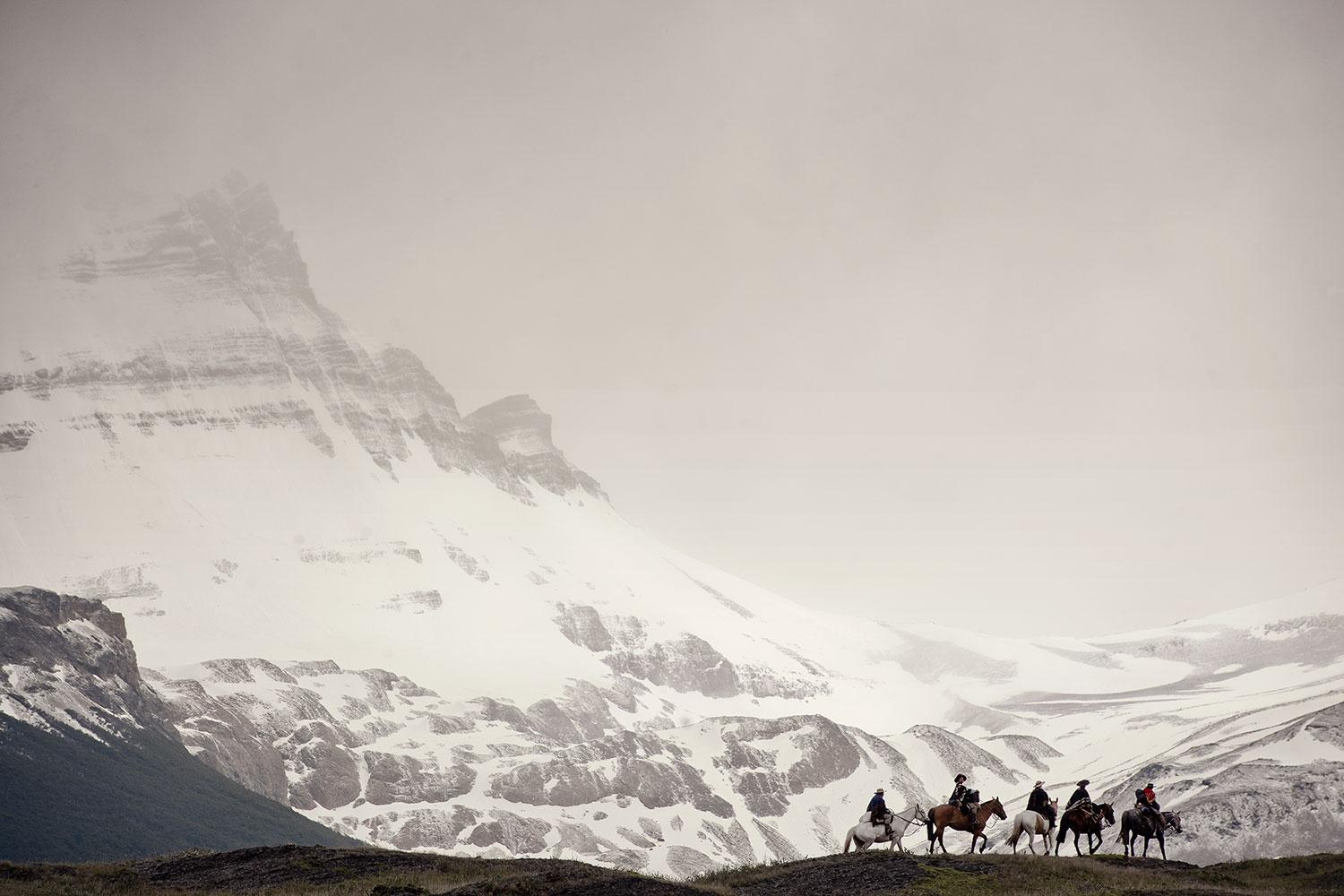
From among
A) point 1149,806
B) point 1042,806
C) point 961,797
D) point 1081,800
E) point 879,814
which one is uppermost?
point 961,797

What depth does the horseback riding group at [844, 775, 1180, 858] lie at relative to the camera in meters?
60.4

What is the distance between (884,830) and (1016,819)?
625cm

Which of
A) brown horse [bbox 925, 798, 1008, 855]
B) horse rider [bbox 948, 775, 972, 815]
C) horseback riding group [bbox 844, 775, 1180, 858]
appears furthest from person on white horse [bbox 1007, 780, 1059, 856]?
horse rider [bbox 948, 775, 972, 815]

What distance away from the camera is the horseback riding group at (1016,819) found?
60.4 metres

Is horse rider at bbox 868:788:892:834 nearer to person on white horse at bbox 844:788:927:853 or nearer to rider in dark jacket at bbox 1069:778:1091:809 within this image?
person on white horse at bbox 844:788:927:853

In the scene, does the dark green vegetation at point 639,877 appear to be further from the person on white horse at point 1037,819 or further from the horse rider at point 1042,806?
the horse rider at point 1042,806

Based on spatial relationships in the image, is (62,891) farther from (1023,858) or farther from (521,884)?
(1023,858)

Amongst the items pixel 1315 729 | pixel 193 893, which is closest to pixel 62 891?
pixel 193 893

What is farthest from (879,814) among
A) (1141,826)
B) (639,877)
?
(639,877)

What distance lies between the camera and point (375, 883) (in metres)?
58.2

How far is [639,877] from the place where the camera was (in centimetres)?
5606

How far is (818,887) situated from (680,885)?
5.93 m

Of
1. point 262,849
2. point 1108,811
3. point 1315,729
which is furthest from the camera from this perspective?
point 1315,729

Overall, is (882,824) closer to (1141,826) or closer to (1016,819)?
(1016,819)
